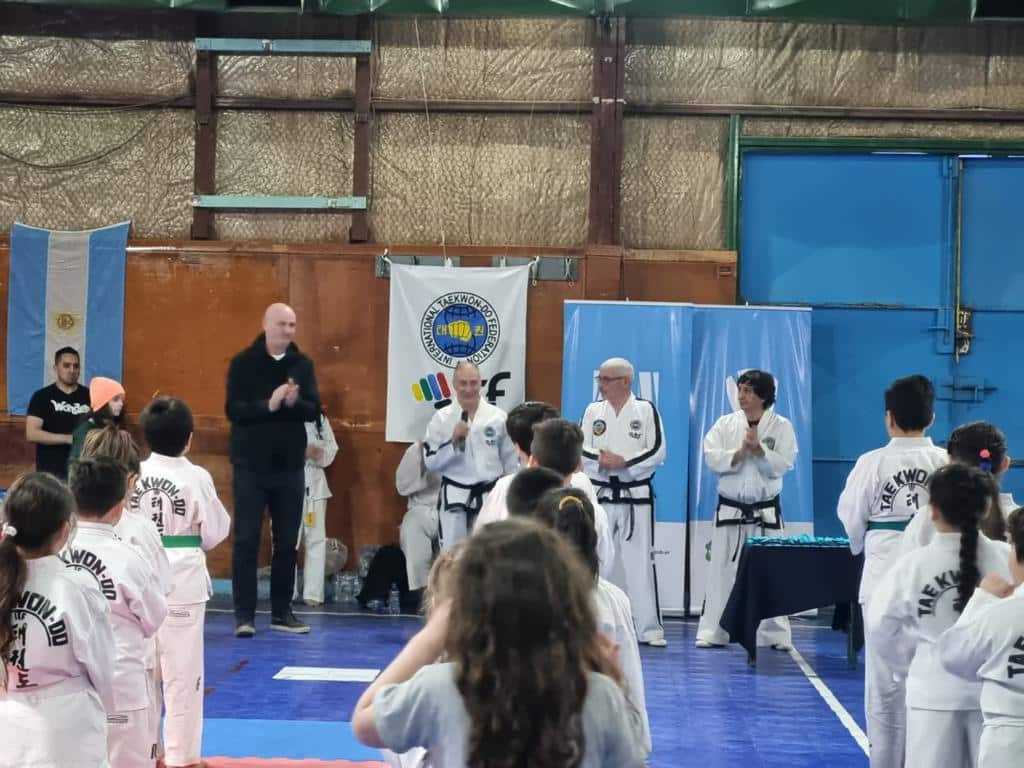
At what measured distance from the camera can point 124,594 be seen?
12.8 feet

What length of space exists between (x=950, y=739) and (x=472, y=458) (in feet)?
16.2

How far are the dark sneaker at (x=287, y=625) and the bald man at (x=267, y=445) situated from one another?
0.24 metres

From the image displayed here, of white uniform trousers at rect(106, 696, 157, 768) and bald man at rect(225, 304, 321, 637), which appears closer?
white uniform trousers at rect(106, 696, 157, 768)

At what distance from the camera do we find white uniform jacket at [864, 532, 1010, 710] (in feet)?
12.1

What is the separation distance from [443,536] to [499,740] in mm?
6520

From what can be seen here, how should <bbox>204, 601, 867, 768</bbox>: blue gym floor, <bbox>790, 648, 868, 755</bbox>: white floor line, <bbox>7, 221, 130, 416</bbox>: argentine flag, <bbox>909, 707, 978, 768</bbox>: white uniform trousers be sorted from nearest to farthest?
<bbox>909, 707, 978, 768</bbox>: white uniform trousers < <bbox>204, 601, 867, 768</bbox>: blue gym floor < <bbox>790, 648, 868, 755</bbox>: white floor line < <bbox>7, 221, 130, 416</bbox>: argentine flag

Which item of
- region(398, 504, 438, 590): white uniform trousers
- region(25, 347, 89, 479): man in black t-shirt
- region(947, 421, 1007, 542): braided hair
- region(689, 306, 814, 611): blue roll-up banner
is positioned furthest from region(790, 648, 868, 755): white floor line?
region(25, 347, 89, 479): man in black t-shirt

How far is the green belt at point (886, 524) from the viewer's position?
5352 mm

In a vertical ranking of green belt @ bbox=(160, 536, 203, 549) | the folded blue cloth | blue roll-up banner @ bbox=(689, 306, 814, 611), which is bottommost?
the folded blue cloth

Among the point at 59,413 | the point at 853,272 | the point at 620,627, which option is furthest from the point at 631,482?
the point at 620,627

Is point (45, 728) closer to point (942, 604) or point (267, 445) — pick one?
point (942, 604)

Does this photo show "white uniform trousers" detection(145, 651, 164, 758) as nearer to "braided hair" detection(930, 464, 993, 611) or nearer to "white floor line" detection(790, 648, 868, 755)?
"braided hair" detection(930, 464, 993, 611)

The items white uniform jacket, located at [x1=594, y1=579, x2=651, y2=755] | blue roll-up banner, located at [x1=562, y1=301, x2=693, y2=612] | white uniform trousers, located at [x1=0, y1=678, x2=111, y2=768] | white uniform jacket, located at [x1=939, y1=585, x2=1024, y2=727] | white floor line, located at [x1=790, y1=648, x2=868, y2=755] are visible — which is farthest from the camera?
blue roll-up banner, located at [x1=562, y1=301, x2=693, y2=612]

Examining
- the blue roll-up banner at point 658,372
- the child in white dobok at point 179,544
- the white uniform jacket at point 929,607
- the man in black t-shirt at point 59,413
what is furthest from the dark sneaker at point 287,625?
the white uniform jacket at point 929,607
